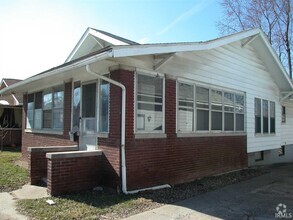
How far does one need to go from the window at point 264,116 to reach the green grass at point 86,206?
787 cm

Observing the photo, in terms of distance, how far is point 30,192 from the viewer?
7188 mm

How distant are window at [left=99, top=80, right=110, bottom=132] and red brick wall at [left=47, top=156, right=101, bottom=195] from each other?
79 cm

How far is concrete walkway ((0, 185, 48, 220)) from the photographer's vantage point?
546cm

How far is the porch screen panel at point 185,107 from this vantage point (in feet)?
28.1

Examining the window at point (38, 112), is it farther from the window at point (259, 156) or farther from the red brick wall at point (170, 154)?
the window at point (259, 156)

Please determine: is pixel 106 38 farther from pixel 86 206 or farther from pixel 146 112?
pixel 86 206

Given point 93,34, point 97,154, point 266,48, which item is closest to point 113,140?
point 97,154

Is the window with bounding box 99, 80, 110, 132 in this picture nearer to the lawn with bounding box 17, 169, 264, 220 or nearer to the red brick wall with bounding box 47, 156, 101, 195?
the red brick wall with bounding box 47, 156, 101, 195

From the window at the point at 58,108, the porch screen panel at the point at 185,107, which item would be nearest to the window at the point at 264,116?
the porch screen panel at the point at 185,107

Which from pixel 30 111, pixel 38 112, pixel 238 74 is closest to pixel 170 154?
pixel 238 74

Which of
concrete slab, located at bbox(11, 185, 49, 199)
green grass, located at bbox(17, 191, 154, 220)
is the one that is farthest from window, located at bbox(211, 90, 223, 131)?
concrete slab, located at bbox(11, 185, 49, 199)

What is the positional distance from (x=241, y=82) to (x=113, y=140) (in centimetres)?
631

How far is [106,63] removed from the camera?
711 cm

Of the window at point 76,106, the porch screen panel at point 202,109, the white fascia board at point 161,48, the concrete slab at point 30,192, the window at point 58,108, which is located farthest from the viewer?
the window at point 58,108
